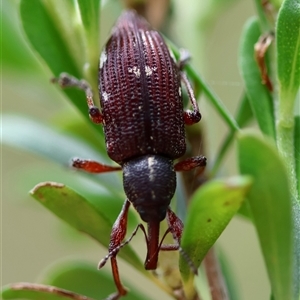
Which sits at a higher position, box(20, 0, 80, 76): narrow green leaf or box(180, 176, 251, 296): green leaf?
box(20, 0, 80, 76): narrow green leaf

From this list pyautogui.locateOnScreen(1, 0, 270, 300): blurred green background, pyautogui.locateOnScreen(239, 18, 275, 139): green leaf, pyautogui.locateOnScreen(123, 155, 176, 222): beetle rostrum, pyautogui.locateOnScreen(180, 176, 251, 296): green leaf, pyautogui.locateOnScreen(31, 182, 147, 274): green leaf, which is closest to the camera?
pyautogui.locateOnScreen(180, 176, 251, 296): green leaf

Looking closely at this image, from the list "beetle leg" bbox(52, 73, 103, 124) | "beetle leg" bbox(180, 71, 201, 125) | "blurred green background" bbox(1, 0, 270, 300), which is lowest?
"blurred green background" bbox(1, 0, 270, 300)

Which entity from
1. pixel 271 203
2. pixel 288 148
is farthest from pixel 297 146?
pixel 271 203

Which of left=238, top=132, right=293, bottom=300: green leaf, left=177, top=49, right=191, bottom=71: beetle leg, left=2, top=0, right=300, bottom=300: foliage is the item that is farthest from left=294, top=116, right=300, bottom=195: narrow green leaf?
left=177, top=49, right=191, bottom=71: beetle leg

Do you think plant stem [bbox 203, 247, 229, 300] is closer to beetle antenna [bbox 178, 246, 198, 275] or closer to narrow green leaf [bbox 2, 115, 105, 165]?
beetle antenna [bbox 178, 246, 198, 275]

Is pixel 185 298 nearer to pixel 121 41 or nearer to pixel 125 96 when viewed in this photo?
pixel 125 96

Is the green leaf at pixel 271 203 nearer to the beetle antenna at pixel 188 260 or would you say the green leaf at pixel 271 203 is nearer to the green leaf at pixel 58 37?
the beetle antenna at pixel 188 260

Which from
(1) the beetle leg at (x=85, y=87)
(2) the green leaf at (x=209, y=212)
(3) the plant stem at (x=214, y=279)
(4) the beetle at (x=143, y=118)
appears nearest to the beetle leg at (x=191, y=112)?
(4) the beetle at (x=143, y=118)
